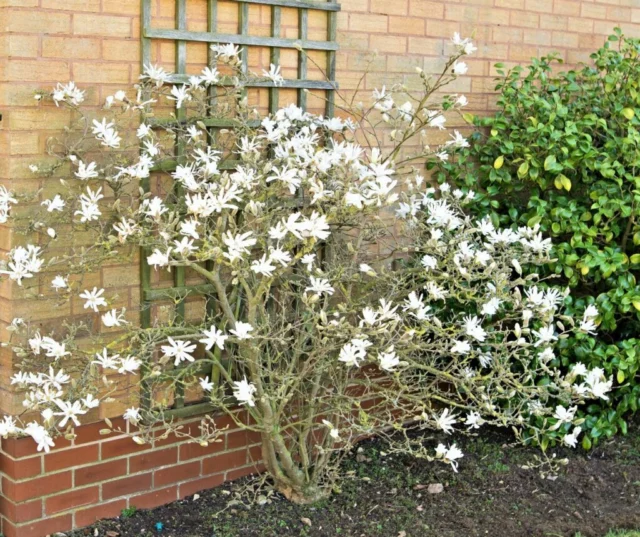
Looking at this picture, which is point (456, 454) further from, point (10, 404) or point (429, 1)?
point (429, 1)

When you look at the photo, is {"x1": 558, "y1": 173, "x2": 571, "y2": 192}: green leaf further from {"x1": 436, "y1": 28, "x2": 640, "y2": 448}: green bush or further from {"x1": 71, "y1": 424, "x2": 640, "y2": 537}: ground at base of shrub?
{"x1": 71, "y1": 424, "x2": 640, "y2": 537}: ground at base of shrub

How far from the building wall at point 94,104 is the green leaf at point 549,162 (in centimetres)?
77

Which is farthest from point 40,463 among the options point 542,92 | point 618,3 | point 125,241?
point 618,3

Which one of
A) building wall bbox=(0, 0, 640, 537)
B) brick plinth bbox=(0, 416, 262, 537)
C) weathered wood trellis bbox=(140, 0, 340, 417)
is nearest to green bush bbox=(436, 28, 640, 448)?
building wall bbox=(0, 0, 640, 537)

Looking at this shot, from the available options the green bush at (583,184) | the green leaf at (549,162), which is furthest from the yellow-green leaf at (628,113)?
the green leaf at (549,162)

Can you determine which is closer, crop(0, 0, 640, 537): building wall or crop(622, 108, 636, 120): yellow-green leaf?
crop(0, 0, 640, 537): building wall

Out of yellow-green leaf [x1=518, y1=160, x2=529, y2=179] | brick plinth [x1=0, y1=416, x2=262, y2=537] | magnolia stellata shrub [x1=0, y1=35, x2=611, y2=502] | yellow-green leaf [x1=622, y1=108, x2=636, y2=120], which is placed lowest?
brick plinth [x1=0, y1=416, x2=262, y2=537]

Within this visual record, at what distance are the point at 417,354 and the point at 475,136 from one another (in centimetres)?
131

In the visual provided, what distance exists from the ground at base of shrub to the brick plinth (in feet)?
0.20

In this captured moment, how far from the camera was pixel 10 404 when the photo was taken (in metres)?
3.32

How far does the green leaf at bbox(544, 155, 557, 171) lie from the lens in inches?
169

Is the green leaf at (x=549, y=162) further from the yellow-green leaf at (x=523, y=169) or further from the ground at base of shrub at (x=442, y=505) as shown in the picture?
the ground at base of shrub at (x=442, y=505)

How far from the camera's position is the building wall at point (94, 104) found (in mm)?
3184

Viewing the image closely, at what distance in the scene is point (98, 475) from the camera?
3564mm
